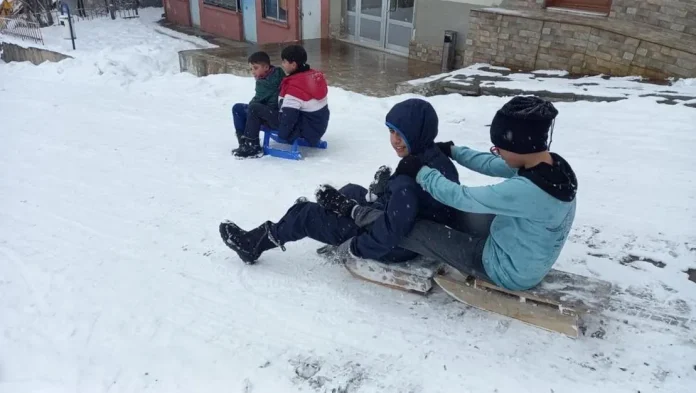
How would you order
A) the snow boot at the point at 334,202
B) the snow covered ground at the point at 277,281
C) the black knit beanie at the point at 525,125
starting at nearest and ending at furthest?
the black knit beanie at the point at 525,125 < the snow covered ground at the point at 277,281 < the snow boot at the point at 334,202

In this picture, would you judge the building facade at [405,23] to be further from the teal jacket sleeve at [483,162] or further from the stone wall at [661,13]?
the teal jacket sleeve at [483,162]

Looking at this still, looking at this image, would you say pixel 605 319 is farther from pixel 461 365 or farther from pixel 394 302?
pixel 394 302

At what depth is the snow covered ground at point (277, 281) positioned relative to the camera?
2.82 m

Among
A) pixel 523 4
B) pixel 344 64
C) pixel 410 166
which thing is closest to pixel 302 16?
pixel 344 64

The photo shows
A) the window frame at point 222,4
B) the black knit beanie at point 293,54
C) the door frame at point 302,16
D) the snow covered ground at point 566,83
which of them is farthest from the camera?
the window frame at point 222,4

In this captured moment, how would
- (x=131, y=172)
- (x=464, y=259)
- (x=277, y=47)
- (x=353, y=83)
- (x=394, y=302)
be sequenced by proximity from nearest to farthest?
(x=464, y=259)
(x=394, y=302)
(x=131, y=172)
(x=353, y=83)
(x=277, y=47)

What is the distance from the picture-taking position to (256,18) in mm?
16391

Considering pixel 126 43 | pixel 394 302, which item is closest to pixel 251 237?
pixel 394 302

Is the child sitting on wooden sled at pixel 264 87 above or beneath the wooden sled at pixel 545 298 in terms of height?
above

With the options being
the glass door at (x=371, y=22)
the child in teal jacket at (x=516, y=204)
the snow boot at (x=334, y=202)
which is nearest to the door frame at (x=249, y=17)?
the glass door at (x=371, y=22)

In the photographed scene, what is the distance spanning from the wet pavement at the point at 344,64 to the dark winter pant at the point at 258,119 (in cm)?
324

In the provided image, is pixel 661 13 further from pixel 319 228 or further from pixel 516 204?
pixel 319 228

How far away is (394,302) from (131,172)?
3608 mm

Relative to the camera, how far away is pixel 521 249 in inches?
111
